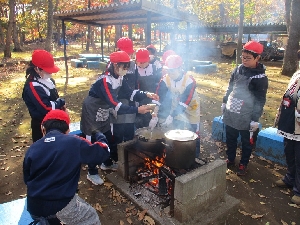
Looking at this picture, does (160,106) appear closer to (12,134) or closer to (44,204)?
(44,204)

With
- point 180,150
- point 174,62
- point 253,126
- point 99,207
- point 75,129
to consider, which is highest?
point 174,62

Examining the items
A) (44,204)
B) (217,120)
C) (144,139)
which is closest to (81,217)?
(44,204)

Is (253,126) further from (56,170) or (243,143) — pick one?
→ (56,170)

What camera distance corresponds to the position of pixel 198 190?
12.4 ft

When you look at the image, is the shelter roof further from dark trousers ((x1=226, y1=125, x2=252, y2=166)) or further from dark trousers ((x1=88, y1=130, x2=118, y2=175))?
dark trousers ((x1=226, y1=125, x2=252, y2=166))

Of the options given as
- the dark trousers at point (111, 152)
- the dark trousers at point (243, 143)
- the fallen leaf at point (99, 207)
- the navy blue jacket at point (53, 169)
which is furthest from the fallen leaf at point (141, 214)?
the dark trousers at point (243, 143)

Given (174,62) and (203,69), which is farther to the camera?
(203,69)

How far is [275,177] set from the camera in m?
5.18

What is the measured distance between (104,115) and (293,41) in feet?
48.1

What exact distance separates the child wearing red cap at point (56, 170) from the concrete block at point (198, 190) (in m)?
1.39

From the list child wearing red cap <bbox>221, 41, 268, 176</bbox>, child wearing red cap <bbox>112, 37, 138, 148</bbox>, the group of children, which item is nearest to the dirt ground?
the group of children

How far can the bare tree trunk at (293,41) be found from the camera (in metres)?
14.0

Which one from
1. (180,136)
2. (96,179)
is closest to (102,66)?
(96,179)

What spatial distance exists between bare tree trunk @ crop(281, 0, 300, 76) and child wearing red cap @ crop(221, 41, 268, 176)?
12.1 m
